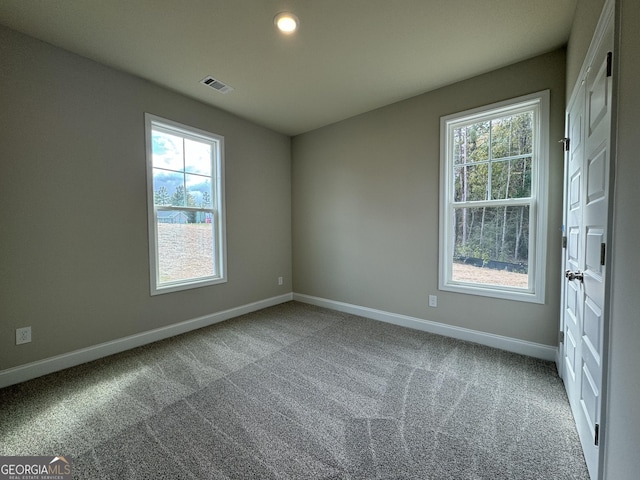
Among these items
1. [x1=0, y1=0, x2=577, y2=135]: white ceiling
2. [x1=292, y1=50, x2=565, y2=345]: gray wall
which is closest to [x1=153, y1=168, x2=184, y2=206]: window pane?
[x1=0, y1=0, x2=577, y2=135]: white ceiling

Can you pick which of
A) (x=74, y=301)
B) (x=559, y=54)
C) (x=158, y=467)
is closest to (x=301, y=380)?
(x=158, y=467)

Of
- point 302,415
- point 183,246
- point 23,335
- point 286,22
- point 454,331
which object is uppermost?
point 286,22

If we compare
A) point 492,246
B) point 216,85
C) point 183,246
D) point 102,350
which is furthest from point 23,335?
point 492,246

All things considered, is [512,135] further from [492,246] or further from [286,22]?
[286,22]

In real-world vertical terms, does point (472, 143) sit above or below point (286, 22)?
below

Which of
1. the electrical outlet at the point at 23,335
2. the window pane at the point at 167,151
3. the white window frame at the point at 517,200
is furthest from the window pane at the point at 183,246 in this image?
the white window frame at the point at 517,200

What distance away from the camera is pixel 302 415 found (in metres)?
1.73

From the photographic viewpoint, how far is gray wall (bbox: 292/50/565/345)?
241 cm

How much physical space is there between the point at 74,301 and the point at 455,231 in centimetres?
378

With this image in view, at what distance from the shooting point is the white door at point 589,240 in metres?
1.19

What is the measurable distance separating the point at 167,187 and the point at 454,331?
3573 mm

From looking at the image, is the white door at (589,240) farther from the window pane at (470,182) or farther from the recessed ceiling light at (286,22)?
the recessed ceiling light at (286,22)

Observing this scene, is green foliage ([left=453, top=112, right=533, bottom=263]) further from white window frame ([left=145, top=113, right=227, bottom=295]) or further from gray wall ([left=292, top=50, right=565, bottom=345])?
white window frame ([left=145, top=113, right=227, bottom=295])

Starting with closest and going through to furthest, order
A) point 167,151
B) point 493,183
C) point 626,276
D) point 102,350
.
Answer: point 626,276, point 102,350, point 493,183, point 167,151
